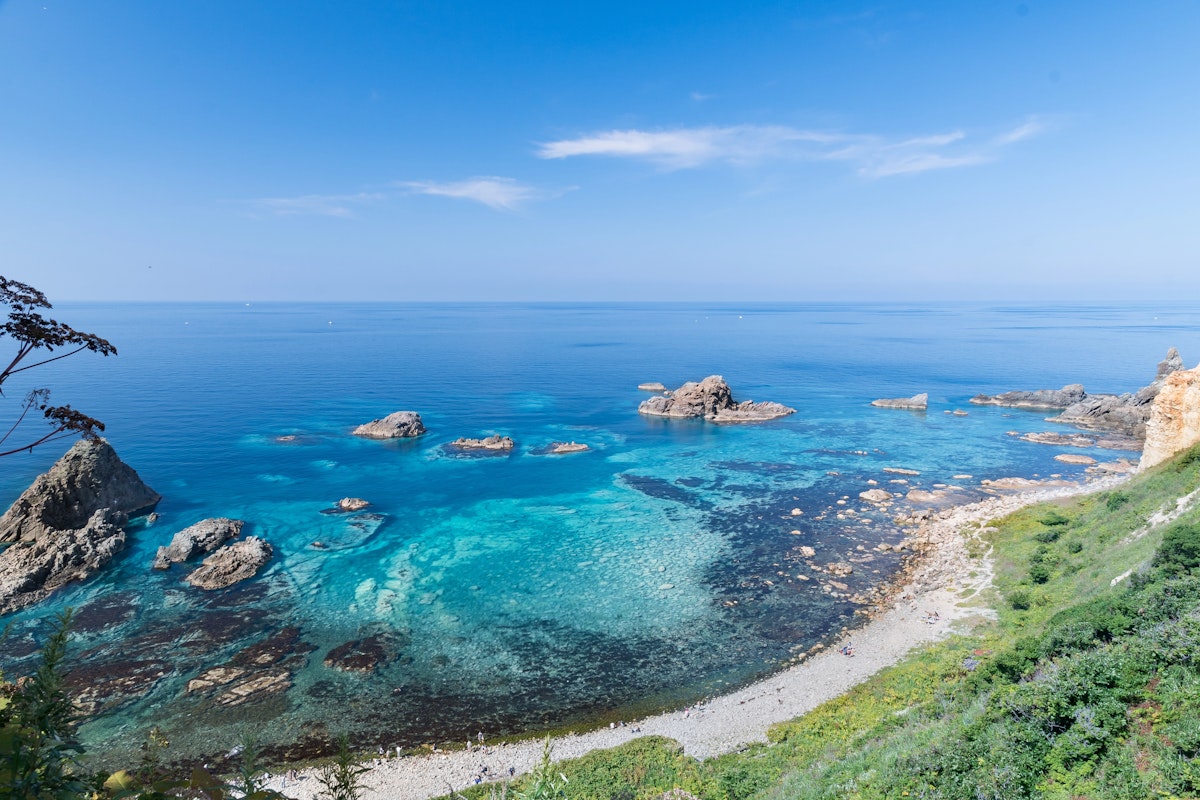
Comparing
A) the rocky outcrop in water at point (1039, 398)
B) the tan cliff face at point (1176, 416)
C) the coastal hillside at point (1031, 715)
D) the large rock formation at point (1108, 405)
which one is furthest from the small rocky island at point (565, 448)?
the rocky outcrop in water at point (1039, 398)

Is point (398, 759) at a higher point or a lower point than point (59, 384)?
lower

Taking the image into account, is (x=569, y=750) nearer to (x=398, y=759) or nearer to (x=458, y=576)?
(x=398, y=759)

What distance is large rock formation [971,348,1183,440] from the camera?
3356 inches

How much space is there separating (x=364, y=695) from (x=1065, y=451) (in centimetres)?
8867

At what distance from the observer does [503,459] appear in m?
75.5

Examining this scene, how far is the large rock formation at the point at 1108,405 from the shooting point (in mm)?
85250

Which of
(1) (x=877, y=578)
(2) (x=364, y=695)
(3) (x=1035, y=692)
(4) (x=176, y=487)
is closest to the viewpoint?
(3) (x=1035, y=692)

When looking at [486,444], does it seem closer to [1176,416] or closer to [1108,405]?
[1176,416]

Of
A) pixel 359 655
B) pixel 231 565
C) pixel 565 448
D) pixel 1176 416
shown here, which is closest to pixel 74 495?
pixel 231 565

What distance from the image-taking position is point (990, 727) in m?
18.1

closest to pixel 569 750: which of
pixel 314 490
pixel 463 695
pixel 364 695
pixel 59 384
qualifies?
pixel 463 695

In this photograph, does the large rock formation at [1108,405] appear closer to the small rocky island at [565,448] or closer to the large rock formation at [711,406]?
the large rock formation at [711,406]

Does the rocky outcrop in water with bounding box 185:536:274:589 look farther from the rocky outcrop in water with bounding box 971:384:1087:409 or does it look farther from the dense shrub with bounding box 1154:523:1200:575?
the rocky outcrop in water with bounding box 971:384:1087:409

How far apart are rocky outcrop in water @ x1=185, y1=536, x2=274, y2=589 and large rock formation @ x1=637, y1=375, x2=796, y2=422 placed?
6917cm
